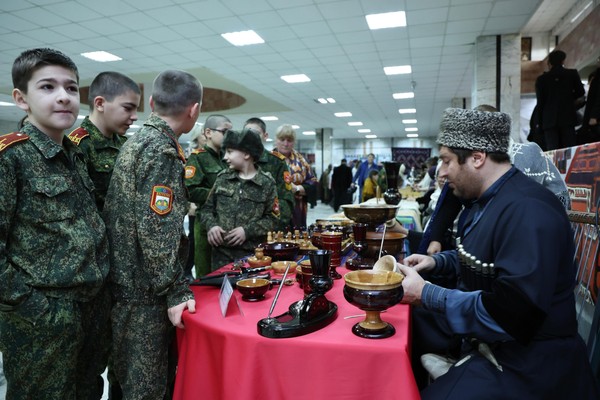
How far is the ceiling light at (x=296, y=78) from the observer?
9.11m

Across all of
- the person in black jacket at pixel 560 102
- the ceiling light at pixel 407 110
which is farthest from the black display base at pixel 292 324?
the ceiling light at pixel 407 110

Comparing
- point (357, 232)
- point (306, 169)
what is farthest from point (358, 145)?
point (357, 232)

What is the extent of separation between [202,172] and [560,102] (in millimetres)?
4829

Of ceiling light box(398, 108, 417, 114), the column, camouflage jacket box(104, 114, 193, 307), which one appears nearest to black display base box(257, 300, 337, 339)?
camouflage jacket box(104, 114, 193, 307)

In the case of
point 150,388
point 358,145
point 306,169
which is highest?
point 358,145

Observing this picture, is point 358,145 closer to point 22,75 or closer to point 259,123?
point 259,123

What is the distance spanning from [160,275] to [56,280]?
1.05 ft

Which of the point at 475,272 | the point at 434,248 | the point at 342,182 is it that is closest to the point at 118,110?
the point at 475,272

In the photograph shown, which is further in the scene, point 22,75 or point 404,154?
point 404,154

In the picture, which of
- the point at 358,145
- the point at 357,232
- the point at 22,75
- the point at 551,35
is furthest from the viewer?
the point at 358,145

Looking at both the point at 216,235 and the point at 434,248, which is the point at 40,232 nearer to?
the point at 216,235

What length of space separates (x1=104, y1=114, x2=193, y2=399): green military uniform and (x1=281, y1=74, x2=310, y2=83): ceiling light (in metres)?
8.09

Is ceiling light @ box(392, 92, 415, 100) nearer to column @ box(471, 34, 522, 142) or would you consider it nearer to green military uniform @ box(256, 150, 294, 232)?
column @ box(471, 34, 522, 142)

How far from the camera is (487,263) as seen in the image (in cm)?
123
